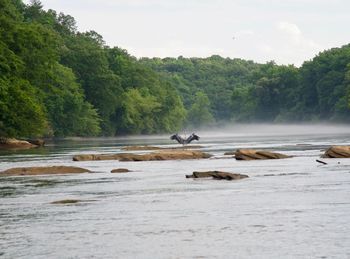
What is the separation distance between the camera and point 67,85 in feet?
431

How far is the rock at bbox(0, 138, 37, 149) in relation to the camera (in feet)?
304

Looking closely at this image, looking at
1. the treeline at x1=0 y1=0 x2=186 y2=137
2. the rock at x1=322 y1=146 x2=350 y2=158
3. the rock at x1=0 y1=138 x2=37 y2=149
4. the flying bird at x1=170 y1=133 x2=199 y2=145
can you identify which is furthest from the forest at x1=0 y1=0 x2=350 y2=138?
the rock at x1=322 y1=146 x2=350 y2=158

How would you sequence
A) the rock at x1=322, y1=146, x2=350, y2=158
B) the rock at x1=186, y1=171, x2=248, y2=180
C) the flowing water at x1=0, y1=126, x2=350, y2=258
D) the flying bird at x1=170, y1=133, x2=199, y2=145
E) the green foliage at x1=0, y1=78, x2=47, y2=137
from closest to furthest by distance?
1. the flowing water at x1=0, y1=126, x2=350, y2=258
2. the rock at x1=186, y1=171, x2=248, y2=180
3. the rock at x1=322, y1=146, x2=350, y2=158
4. the green foliage at x1=0, y1=78, x2=47, y2=137
5. the flying bird at x1=170, y1=133, x2=199, y2=145

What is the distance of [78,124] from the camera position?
133 metres

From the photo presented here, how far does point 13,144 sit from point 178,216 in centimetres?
6585

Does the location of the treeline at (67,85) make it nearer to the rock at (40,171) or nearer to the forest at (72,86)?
the forest at (72,86)

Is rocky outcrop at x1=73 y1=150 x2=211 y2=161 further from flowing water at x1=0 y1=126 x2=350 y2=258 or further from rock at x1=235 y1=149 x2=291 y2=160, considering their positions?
flowing water at x1=0 y1=126 x2=350 y2=258

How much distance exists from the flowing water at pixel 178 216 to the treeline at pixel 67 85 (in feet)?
125

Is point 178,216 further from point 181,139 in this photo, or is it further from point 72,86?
point 72,86

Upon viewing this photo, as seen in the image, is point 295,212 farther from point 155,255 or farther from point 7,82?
point 7,82

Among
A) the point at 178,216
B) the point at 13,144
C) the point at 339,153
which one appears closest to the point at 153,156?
the point at 339,153

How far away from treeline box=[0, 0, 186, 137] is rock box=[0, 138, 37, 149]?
2.02m

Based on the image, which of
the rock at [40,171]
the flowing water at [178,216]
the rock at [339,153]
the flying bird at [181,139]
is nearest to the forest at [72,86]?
the flying bird at [181,139]

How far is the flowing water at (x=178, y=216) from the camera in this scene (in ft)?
79.9
